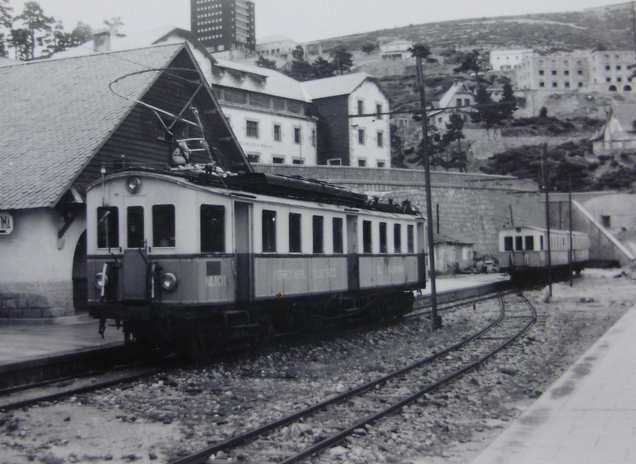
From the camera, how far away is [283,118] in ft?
160

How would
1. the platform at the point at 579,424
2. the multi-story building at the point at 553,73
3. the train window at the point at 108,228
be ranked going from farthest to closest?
the multi-story building at the point at 553,73 < the train window at the point at 108,228 < the platform at the point at 579,424

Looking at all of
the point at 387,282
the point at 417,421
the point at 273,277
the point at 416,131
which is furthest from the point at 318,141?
the point at 416,131

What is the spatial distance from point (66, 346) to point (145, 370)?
6.26 feet

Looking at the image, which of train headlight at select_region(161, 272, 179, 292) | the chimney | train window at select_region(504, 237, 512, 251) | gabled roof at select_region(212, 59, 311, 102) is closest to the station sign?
train headlight at select_region(161, 272, 179, 292)

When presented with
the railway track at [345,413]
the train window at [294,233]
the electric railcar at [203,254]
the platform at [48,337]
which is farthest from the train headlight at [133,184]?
the railway track at [345,413]

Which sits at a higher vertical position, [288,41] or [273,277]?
[288,41]

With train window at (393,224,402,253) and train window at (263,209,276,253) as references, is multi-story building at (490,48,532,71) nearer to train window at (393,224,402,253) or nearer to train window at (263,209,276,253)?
train window at (393,224,402,253)

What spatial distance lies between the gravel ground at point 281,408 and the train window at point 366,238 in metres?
2.42

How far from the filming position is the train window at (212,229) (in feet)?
37.4

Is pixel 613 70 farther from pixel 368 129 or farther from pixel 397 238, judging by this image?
pixel 397 238

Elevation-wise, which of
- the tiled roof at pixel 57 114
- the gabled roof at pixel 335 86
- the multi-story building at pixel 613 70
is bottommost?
the tiled roof at pixel 57 114

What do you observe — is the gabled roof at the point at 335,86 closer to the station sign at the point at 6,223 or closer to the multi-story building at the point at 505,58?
the station sign at the point at 6,223

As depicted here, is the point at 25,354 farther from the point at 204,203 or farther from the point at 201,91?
the point at 201,91

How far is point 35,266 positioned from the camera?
53.6 ft
